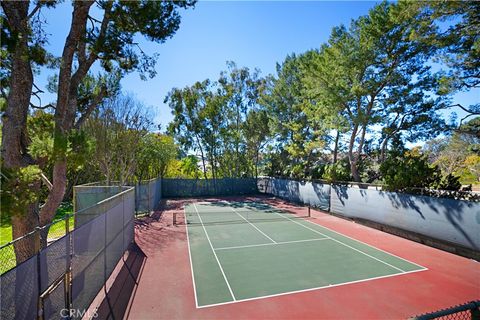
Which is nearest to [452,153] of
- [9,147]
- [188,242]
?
[188,242]

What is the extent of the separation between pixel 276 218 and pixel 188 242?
267 inches

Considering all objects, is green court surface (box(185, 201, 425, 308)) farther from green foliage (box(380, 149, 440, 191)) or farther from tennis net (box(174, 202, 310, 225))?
green foliage (box(380, 149, 440, 191))

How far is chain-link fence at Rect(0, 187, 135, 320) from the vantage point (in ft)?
10.9

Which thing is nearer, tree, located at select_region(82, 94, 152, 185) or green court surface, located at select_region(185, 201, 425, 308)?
green court surface, located at select_region(185, 201, 425, 308)

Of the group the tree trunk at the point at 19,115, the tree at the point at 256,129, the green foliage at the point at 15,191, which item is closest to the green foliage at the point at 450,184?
the green foliage at the point at 15,191

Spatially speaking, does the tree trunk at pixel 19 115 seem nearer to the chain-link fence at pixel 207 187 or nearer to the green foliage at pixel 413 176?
the green foliage at pixel 413 176

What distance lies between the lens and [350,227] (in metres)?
14.3

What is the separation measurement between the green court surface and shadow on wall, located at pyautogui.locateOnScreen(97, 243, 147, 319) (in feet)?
5.73

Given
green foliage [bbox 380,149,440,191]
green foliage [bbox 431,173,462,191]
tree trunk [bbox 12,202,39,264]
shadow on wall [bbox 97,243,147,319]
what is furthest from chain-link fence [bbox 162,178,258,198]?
tree trunk [bbox 12,202,39,264]

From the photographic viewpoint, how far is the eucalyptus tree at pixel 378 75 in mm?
14914

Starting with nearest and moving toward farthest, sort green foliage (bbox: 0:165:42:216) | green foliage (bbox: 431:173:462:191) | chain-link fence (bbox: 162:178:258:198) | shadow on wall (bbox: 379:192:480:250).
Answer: green foliage (bbox: 0:165:42:216)
shadow on wall (bbox: 379:192:480:250)
green foliage (bbox: 431:173:462:191)
chain-link fence (bbox: 162:178:258:198)

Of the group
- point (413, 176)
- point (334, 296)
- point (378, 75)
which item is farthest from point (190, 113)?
point (334, 296)

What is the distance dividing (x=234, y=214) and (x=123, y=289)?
37.6ft

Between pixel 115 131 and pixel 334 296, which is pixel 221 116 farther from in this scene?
pixel 334 296
